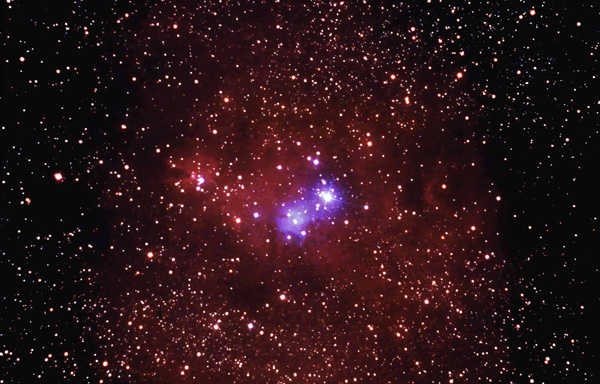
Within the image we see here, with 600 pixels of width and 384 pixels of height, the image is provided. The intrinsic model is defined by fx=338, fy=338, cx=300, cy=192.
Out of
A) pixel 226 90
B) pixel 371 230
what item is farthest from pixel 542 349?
pixel 226 90

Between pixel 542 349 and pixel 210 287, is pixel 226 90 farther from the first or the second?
pixel 542 349

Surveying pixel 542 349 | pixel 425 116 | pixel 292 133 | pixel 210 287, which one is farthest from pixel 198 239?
pixel 542 349

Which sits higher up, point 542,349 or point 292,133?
point 292,133

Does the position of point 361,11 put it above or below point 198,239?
above

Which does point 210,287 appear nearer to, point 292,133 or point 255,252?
point 255,252

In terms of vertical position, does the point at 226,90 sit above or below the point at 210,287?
above

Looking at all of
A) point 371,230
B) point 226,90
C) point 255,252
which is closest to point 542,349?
point 371,230

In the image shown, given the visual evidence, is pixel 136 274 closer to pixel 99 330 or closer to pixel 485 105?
pixel 99 330

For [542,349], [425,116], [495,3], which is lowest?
[542,349]
